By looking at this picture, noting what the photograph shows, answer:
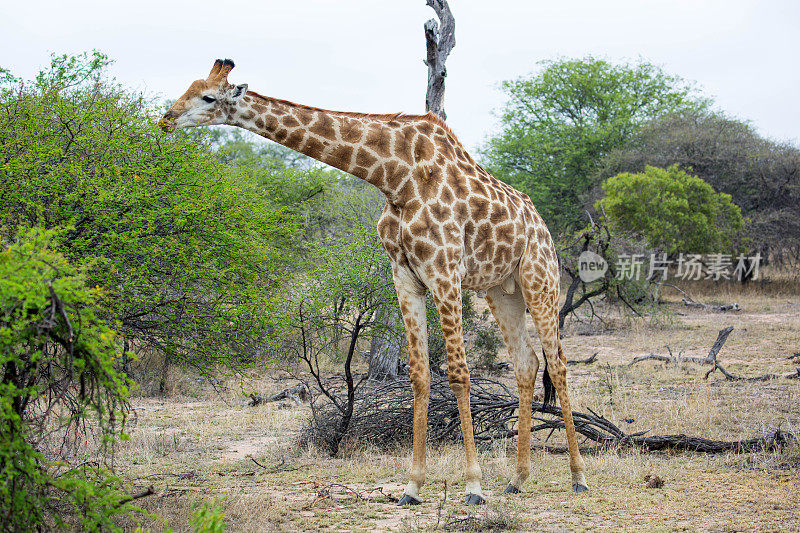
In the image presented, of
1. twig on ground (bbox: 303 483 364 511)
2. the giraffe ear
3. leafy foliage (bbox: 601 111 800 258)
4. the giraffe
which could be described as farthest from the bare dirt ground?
leafy foliage (bbox: 601 111 800 258)

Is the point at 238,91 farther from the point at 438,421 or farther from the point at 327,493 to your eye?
the point at 438,421

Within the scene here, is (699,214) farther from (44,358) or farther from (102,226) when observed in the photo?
(44,358)

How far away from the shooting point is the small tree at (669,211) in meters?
20.8

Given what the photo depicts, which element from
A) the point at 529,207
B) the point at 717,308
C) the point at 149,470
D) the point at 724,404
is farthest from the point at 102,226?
the point at 717,308

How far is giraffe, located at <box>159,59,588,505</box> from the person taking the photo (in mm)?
5488

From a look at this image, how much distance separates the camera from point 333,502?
5.55m

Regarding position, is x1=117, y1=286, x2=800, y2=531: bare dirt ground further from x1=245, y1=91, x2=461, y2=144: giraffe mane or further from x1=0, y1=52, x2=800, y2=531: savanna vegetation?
x1=245, y1=91, x2=461, y2=144: giraffe mane

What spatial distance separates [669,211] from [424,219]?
17.0 metres

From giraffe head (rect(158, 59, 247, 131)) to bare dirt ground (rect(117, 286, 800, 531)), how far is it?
266 cm

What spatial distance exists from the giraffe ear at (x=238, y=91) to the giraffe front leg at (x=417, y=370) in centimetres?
190

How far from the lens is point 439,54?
10508 mm

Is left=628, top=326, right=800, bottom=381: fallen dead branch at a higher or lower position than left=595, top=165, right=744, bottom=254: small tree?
lower

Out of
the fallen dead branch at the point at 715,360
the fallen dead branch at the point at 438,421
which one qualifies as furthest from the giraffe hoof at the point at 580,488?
the fallen dead branch at the point at 715,360

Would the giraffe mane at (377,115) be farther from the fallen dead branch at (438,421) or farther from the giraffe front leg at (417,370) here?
the fallen dead branch at (438,421)
